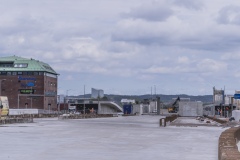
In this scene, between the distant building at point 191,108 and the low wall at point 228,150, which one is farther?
the distant building at point 191,108

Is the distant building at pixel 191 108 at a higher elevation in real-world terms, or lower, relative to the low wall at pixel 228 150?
higher

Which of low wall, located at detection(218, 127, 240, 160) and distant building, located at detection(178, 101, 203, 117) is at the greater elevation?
distant building, located at detection(178, 101, 203, 117)

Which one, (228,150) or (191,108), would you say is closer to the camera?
(228,150)

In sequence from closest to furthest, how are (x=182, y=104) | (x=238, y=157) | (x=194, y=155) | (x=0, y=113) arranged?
1. (x=238, y=157)
2. (x=194, y=155)
3. (x=0, y=113)
4. (x=182, y=104)

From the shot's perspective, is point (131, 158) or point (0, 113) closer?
point (131, 158)

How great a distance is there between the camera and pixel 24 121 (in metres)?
88.2

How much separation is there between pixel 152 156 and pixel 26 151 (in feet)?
23.5

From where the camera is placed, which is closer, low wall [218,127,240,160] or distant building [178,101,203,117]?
low wall [218,127,240,160]

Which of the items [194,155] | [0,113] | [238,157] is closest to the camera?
[238,157]

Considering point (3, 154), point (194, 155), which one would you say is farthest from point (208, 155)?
point (3, 154)

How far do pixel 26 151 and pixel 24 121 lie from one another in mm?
59782

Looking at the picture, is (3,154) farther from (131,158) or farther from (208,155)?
(208,155)

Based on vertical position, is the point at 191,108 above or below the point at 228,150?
above

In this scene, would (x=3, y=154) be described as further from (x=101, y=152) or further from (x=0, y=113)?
(x=0, y=113)
